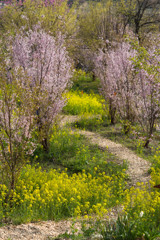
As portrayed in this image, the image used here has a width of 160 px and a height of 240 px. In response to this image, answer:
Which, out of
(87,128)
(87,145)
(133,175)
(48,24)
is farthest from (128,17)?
(133,175)

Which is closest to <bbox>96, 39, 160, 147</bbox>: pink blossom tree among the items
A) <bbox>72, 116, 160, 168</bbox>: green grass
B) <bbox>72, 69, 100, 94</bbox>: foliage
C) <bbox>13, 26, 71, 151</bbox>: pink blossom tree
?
<bbox>72, 116, 160, 168</bbox>: green grass

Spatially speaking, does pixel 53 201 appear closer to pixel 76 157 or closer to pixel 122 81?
pixel 76 157

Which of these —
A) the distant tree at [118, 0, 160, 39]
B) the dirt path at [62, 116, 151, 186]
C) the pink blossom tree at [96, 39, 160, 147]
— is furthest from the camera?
→ the distant tree at [118, 0, 160, 39]

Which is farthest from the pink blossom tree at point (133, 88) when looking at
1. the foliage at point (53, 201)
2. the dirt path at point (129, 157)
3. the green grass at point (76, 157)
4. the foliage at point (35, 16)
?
the foliage at point (35, 16)

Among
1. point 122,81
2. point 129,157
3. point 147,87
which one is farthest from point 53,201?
point 122,81

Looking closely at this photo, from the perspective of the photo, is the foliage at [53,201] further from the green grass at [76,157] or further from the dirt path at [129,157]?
the green grass at [76,157]

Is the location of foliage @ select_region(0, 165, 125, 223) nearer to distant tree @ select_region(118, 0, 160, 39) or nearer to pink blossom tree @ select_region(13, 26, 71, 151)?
pink blossom tree @ select_region(13, 26, 71, 151)

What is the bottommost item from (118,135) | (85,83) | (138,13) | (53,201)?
(53,201)

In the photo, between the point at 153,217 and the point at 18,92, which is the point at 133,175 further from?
the point at 18,92

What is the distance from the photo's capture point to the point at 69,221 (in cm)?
435

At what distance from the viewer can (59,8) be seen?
50.5 ft

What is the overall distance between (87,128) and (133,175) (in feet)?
11.6

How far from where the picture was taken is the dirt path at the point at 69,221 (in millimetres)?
3723

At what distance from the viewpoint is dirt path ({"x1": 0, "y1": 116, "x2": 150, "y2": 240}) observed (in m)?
3.72
